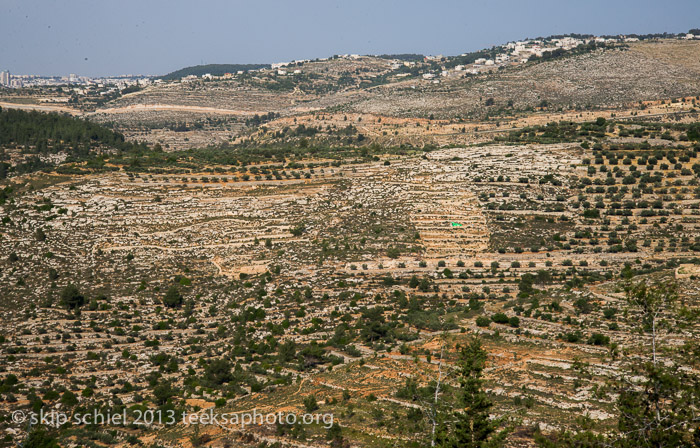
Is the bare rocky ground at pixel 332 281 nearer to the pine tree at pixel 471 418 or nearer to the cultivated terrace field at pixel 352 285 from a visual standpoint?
the cultivated terrace field at pixel 352 285

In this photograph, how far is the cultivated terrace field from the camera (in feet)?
70.1

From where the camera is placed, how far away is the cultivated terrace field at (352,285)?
21375 millimetres

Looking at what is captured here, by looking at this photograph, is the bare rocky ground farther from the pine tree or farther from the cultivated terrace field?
the pine tree

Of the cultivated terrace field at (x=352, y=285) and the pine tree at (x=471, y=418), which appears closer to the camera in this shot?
the pine tree at (x=471, y=418)

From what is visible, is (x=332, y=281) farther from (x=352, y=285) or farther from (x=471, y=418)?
(x=471, y=418)

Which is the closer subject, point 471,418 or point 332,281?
point 471,418

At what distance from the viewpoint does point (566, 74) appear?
118m

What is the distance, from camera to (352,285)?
38625 mm

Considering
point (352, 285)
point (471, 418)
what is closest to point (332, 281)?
point (352, 285)

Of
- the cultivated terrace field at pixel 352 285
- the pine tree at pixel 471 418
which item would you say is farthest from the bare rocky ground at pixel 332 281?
the pine tree at pixel 471 418

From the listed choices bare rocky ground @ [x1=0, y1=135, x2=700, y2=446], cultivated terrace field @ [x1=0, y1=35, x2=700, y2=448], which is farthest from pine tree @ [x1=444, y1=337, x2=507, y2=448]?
bare rocky ground @ [x1=0, y1=135, x2=700, y2=446]

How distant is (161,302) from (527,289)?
2429cm

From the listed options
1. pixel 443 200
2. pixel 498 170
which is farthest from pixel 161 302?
pixel 498 170

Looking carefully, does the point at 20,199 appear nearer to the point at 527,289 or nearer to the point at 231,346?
the point at 231,346
